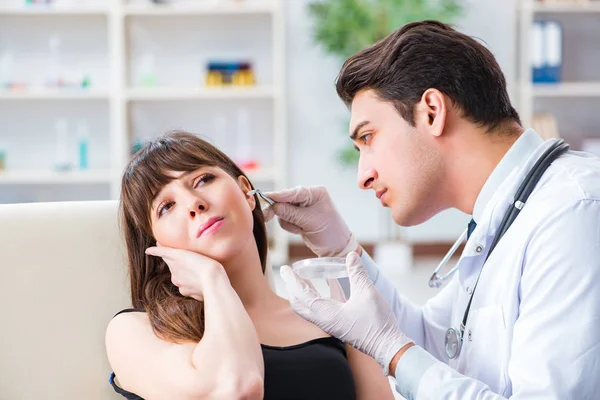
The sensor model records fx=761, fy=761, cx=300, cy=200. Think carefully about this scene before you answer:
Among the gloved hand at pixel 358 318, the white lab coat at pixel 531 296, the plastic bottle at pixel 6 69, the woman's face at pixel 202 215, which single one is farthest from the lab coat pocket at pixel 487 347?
the plastic bottle at pixel 6 69

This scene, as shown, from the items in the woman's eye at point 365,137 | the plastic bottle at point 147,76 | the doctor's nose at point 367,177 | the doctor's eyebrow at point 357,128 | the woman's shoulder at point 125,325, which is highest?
the plastic bottle at point 147,76

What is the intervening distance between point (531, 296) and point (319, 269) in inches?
15.3

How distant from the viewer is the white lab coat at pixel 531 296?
Result: 1282mm

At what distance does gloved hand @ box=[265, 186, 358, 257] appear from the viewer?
6.10 feet

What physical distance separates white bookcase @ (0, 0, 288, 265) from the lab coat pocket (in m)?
3.33

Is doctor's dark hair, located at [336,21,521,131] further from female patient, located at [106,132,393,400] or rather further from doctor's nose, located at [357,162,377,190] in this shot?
female patient, located at [106,132,393,400]

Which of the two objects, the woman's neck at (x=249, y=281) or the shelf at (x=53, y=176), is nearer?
the woman's neck at (x=249, y=281)

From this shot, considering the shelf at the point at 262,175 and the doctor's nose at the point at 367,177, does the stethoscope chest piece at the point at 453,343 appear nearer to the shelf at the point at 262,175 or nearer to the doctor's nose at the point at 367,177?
the doctor's nose at the point at 367,177

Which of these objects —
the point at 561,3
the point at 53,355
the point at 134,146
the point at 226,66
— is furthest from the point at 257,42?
the point at 53,355

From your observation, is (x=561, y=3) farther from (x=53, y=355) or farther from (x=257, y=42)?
(x=53, y=355)

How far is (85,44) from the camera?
496 centimetres

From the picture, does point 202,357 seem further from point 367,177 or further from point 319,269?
point 367,177

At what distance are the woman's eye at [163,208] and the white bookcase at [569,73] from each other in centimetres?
371

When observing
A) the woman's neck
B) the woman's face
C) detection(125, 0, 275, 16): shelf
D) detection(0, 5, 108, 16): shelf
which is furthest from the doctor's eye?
detection(0, 5, 108, 16): shelf
